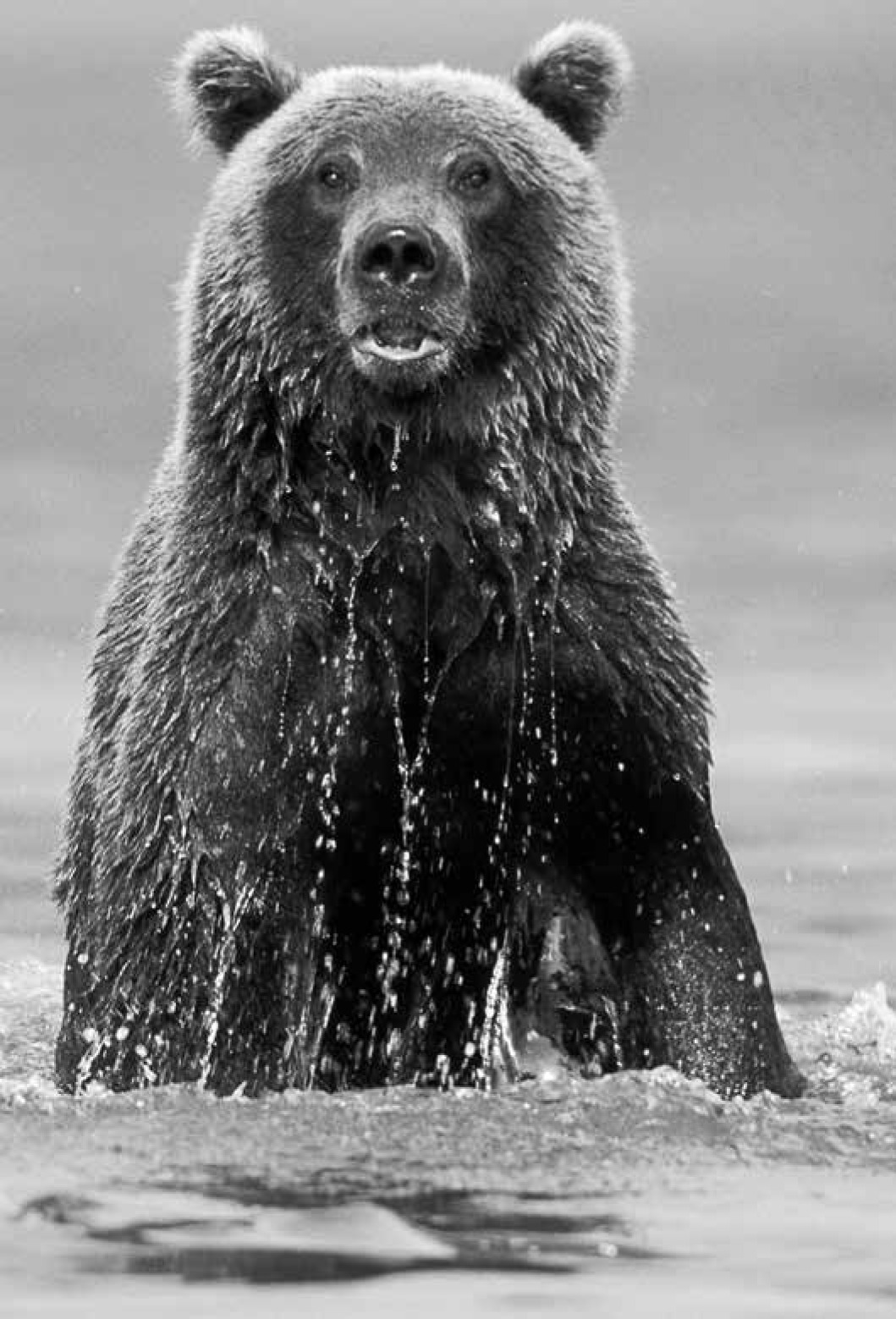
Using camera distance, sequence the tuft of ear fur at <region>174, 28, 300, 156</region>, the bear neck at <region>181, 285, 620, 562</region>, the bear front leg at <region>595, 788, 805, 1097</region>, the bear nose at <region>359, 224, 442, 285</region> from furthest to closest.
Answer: the tuft of ear fur at <region>174, 28, 300, 156</region> → the bear front leg at <region>595, 788, 805, 1097</region> → the bear neck at <region>181, 285, 620, 562</region> → the bear nose at <region>359, 224, 442, 285</region>

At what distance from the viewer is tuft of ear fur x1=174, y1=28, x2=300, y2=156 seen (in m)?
11.2

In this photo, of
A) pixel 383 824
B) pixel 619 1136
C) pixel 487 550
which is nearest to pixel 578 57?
pixel 487 550

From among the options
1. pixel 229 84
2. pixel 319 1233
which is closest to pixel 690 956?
pixel 319 1233

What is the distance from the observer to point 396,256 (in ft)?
33.1

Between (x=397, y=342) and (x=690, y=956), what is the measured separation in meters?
2.02

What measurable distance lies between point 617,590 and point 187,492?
1266 millimetres

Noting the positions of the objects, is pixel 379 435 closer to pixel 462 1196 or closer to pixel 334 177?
pixel 334 177

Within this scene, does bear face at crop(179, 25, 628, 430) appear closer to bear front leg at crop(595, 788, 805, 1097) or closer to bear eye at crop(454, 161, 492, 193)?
bear eye at crop(454, 161, 492, 193)

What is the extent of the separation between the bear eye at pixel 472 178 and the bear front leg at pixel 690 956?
6.09ft

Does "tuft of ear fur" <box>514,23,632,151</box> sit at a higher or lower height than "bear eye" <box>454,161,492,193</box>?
higher

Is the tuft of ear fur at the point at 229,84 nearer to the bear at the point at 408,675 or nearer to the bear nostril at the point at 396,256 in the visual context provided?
the bear at the point at 408,675

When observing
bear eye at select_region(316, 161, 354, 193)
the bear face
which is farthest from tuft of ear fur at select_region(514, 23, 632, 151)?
bear eye at select_region(316, 161, 354, 193)

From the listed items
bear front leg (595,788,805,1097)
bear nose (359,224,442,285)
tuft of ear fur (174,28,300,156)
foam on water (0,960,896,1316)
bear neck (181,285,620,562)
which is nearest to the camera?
foam on water (0,960,896,1316)

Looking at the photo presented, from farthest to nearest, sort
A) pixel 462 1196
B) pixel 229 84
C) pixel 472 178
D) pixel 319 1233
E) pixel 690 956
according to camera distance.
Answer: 1. pixel 229 84
2. pixel 690 956
3. pixel 472 178
4. pixel 462 1196
5. pixel 319 1233
